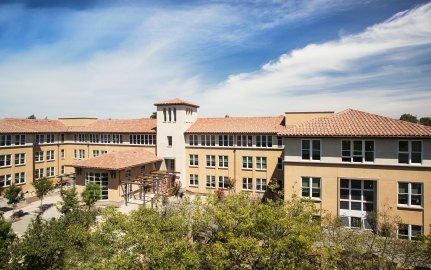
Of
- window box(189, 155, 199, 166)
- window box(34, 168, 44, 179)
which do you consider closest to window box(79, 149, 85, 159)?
window box(34, 168, 44, 179)

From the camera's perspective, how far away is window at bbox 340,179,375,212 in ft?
98.2

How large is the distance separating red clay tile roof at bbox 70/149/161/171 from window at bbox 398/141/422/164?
104ft

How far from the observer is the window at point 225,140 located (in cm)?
4512

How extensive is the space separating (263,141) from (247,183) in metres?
6.57

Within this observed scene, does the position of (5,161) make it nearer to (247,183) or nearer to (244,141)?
(244,141)

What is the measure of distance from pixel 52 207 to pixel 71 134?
1901cm

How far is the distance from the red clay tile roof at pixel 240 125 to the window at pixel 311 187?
11567mm

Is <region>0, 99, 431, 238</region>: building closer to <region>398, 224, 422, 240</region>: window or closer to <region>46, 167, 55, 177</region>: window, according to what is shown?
<region>398, 224, 422, 240</region>: window

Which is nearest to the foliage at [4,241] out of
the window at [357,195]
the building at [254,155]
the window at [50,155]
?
the building at [254,155]

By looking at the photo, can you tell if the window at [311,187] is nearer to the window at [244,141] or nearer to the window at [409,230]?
the window at [409,230]

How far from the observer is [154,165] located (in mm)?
48156

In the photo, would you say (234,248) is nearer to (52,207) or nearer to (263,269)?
(263,269)

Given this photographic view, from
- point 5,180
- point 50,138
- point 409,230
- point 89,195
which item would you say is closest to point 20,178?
point 5,180

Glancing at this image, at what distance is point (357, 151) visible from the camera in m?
29.7
